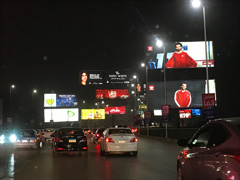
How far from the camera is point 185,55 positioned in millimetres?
65000

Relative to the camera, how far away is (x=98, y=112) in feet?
256

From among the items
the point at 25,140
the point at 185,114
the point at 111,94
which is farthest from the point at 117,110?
the point at 25,140

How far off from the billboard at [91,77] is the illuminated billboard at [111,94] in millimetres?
8949

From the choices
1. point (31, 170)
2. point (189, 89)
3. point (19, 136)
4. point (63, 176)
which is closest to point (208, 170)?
point (63, 176)

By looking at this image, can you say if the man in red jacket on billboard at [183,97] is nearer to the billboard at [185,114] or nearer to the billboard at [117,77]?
the billboard at [185,114]

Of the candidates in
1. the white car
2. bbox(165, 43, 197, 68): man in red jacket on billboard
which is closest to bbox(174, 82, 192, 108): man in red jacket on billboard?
bbox(165, 43, 197, 68): man in red jacket on billboard

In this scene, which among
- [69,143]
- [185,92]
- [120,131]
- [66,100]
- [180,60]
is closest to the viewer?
[69,143]

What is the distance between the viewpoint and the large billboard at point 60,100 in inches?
2756

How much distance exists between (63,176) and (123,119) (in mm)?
97486

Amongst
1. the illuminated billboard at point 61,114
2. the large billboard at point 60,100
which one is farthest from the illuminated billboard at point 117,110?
the large billboard at point 60,100

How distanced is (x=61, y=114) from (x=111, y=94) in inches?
732

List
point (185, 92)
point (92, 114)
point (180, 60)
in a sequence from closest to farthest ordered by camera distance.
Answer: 1. point (185, 92)
2. point (180, 60)
3. point (92, 114)

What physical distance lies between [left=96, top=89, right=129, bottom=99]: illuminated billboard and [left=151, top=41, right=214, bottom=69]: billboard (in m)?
11.0

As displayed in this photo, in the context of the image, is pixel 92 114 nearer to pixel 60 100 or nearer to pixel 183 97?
pixel 60 100
